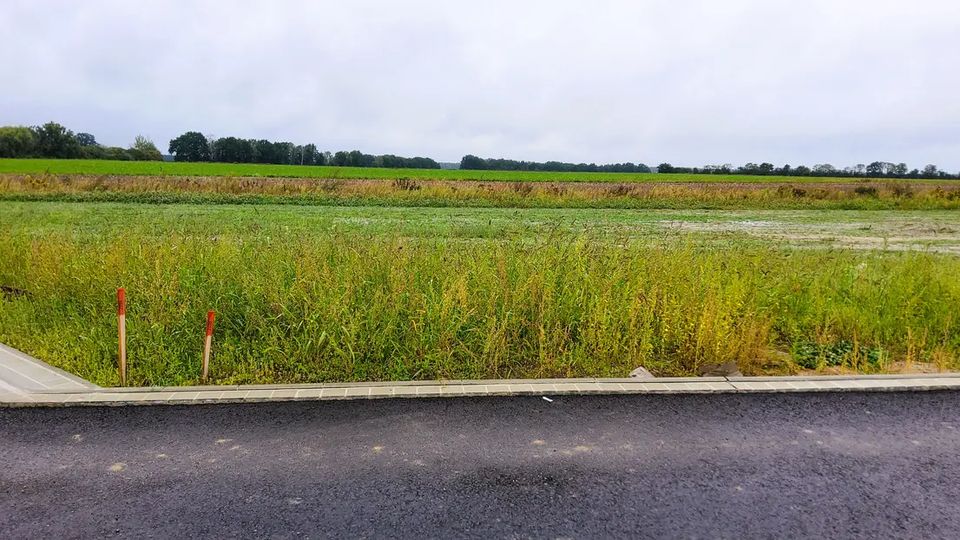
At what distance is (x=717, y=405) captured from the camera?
200 inches

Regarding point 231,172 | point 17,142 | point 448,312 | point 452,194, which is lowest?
point 448,312

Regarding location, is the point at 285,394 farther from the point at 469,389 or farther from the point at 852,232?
the point at 852,232

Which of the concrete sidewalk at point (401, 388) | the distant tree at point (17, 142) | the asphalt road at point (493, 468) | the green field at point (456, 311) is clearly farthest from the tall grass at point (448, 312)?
the distant tree at point (17, 142)

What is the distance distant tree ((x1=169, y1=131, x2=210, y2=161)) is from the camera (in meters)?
97.2

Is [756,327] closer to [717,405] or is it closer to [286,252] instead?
[717,405]

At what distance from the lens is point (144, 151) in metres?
99.7

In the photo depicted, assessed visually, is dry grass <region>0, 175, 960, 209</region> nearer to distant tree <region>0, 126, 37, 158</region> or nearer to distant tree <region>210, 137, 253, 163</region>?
distant tree <region>0, 126, 37, 158</region>

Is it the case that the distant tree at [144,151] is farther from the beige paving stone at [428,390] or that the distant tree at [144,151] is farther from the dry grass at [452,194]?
the beige paving stone at [428,390]

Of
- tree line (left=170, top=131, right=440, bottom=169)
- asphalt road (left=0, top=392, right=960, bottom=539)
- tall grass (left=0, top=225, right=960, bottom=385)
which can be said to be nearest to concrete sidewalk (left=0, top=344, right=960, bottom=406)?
asphalt road (left=0, top=392, right=960, bottom=539)

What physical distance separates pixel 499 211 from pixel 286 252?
1820 cm

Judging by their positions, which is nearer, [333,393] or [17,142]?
[333,393]

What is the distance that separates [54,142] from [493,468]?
103m

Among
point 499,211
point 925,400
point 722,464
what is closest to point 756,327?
point 925,400

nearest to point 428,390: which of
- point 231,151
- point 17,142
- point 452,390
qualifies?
point 452,390
